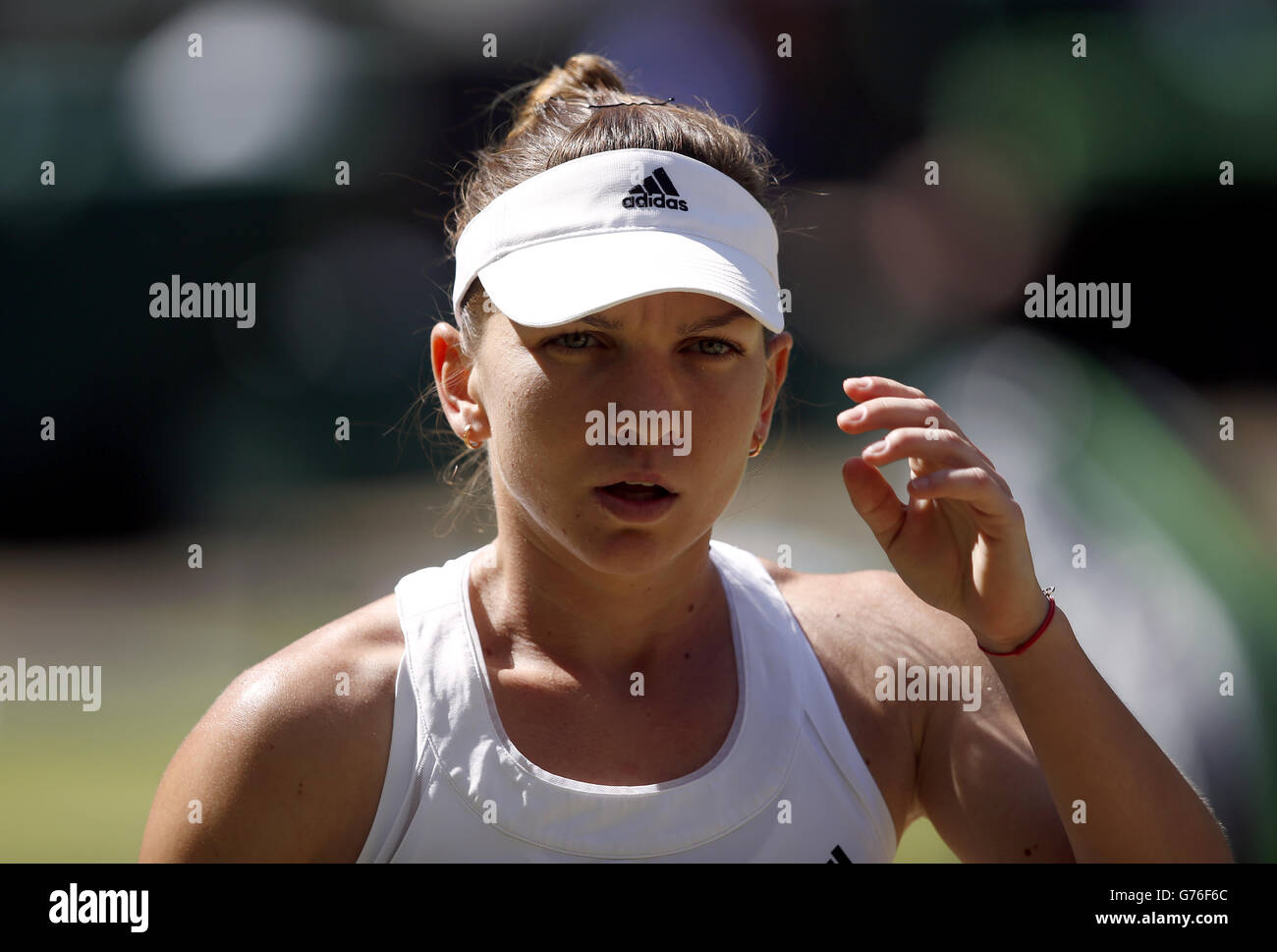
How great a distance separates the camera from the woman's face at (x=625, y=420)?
1.70m

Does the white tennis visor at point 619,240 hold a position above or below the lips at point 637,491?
above

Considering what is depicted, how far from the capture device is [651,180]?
1817 mm

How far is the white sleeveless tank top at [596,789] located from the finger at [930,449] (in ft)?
1.59

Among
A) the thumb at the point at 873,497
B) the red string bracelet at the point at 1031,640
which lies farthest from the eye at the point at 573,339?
the red string bracelet at the point at 1031,640

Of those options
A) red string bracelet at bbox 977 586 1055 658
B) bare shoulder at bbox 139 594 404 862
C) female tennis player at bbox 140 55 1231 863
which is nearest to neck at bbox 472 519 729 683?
female tennis player at bbox 140 55 1231 863

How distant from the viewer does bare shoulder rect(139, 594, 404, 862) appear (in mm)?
1674

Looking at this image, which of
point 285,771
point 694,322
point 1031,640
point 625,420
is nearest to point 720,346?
point 694,322

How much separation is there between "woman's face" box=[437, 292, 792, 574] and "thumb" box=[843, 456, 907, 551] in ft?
0.64

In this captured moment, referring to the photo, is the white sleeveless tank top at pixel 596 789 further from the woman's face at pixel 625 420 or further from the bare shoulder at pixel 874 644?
the woman's face at pixel 625 420

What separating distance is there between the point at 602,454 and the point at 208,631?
4.31 m

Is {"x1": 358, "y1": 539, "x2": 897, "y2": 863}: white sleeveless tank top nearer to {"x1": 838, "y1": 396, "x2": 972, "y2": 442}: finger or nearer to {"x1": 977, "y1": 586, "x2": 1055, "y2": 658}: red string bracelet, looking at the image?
{"x1": 977, "y1": 586, "x2": 1055, "y2": 658}: red string bracelet

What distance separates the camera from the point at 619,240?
1757 mm

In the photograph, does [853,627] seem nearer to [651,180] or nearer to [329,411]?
[651,180]

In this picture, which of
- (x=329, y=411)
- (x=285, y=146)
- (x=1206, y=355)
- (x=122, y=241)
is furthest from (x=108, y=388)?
(x=1206, y=355)
